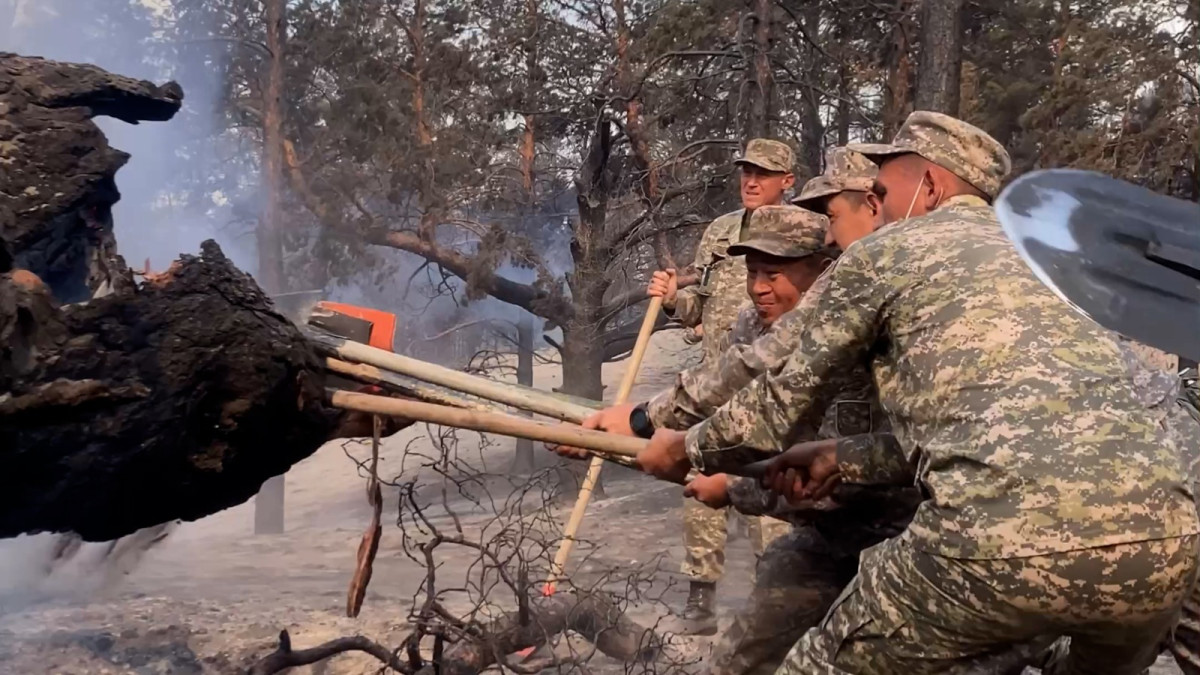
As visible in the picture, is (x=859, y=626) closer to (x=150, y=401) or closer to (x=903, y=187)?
(x=903, y=187)

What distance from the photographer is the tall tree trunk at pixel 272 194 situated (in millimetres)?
13602

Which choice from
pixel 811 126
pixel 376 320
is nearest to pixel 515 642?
pixel 376 320

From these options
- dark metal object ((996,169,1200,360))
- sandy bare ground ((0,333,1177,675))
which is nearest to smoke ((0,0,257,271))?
sandy bare ground ((0,333,1177,675))

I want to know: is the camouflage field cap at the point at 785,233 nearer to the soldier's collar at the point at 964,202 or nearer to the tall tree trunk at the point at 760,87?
the soldier's collar at the point at 964,202

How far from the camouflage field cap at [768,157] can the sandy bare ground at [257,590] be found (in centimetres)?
228

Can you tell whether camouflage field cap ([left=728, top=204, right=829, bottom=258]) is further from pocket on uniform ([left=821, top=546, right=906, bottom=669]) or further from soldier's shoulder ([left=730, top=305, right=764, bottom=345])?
pocket on uniform ([left=821, top=546, right=906, bottom=669])

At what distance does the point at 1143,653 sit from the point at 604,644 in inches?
133

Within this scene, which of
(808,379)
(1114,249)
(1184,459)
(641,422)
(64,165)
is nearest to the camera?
(1114,249)

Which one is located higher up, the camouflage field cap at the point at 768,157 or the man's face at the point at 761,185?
the camouflage field cap at the point at 768,157

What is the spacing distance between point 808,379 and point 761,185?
10.9 feet

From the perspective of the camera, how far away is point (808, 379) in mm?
2939

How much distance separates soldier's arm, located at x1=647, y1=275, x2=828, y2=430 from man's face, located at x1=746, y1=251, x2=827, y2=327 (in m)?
0.37

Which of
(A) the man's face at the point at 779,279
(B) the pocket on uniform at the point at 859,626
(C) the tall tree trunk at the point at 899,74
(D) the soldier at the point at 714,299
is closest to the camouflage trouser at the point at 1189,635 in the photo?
(B) the pocket on uniform at the point at 859,626

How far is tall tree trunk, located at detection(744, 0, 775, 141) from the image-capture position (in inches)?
378
